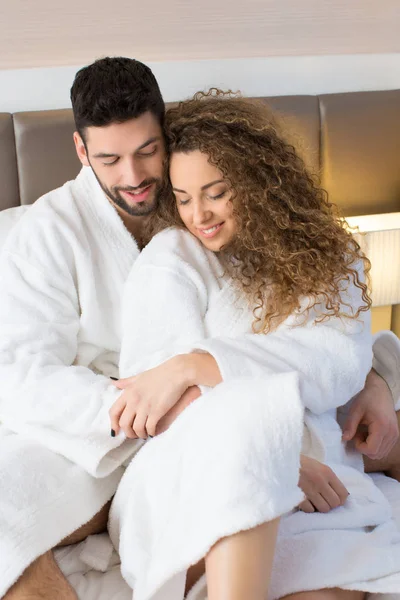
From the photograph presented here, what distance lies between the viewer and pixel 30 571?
121 centimetres

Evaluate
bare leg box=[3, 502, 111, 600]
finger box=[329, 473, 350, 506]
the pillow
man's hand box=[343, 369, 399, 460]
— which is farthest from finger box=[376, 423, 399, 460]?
the pillow

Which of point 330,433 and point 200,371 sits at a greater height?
point 200,371

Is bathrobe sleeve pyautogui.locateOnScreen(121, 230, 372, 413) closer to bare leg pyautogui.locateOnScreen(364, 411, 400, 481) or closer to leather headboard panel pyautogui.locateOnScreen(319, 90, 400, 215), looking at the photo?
bare leg pyautogui.locateOnScreen(364, 411, 400, 481)

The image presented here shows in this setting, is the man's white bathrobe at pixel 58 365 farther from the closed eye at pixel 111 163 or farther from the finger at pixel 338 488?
the finger at pixel 338 488

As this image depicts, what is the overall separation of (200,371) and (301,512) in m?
0.31

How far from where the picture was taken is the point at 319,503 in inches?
50.6

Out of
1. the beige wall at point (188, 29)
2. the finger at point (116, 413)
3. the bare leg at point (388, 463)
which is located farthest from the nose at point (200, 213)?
the beige wall at point (188, 29)

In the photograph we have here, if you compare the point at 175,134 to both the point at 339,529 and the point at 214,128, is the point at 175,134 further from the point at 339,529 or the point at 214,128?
the point at 339,529

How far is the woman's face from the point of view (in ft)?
5.01

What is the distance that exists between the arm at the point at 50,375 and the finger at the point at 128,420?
0.05 meters

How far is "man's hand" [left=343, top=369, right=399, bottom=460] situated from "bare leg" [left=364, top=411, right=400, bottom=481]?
6 centimetres

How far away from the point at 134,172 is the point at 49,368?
0.46 m

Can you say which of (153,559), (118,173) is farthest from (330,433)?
(118,173)

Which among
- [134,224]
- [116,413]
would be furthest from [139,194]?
[116,413]
